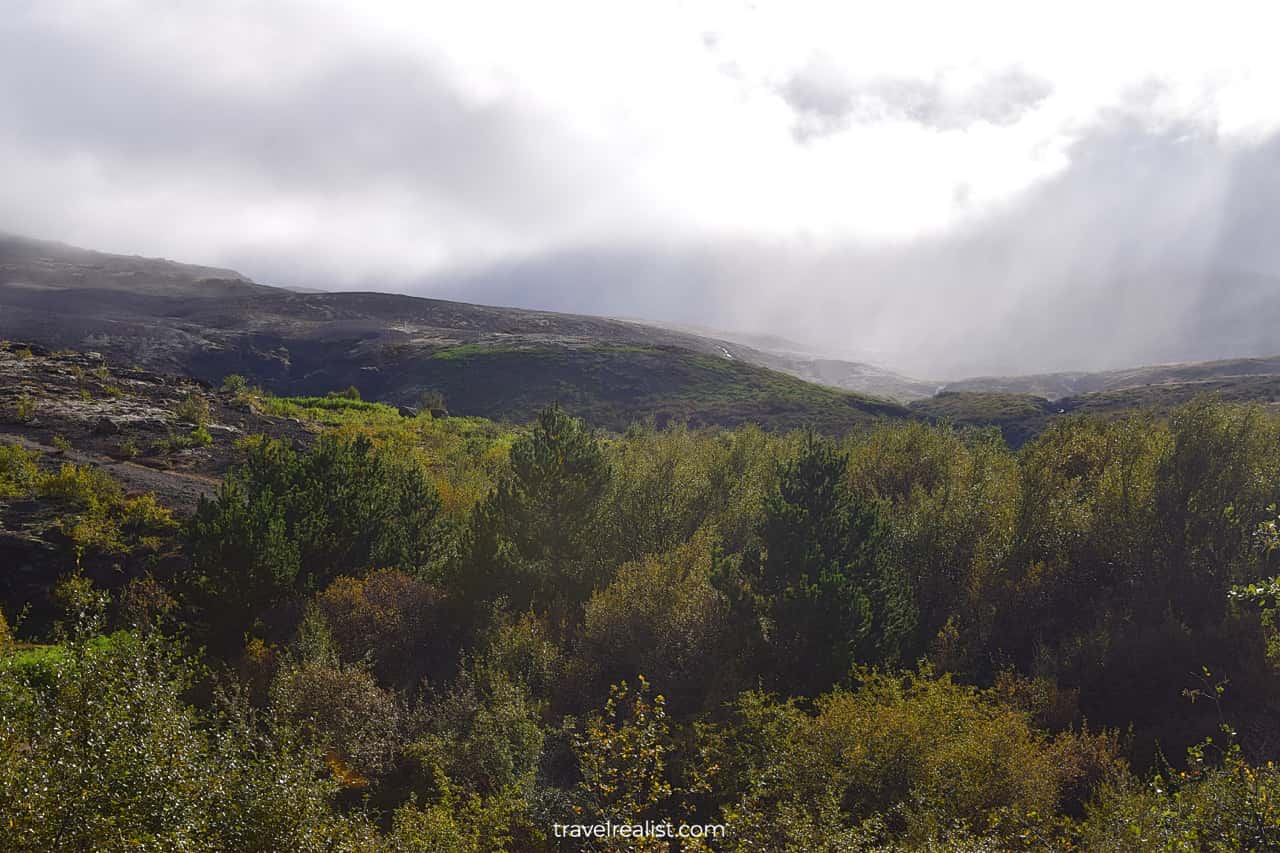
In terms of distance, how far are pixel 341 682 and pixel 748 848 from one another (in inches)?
406

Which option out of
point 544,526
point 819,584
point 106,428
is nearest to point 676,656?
point 819,584

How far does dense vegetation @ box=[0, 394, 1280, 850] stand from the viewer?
1048 cm

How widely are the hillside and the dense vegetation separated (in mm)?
52149

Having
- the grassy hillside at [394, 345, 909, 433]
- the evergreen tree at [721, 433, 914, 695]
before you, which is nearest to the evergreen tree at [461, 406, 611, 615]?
the evergreen tree at [721, 433, 914, 695]

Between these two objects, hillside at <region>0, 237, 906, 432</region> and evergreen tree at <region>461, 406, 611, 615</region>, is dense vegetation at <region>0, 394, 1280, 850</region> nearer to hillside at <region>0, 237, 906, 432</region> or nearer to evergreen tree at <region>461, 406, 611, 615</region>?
evergreen tree at <region>461, 406, 611, 615</region>

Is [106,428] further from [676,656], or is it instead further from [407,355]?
[407,355]

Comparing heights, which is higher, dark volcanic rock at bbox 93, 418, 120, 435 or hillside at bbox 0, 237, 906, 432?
hillside at bbox 0, 237, 906, 432

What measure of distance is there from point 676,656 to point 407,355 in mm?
89868

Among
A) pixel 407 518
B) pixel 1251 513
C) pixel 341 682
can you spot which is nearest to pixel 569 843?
pixel 341 682

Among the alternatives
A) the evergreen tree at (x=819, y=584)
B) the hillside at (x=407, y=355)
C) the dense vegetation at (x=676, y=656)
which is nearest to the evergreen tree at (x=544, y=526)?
the dense vegetation at (x=676, y=656)

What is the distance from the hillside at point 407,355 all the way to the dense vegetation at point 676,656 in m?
52.1

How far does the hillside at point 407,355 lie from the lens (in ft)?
277

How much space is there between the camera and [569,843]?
12.9 m

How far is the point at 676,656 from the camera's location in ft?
61.9
